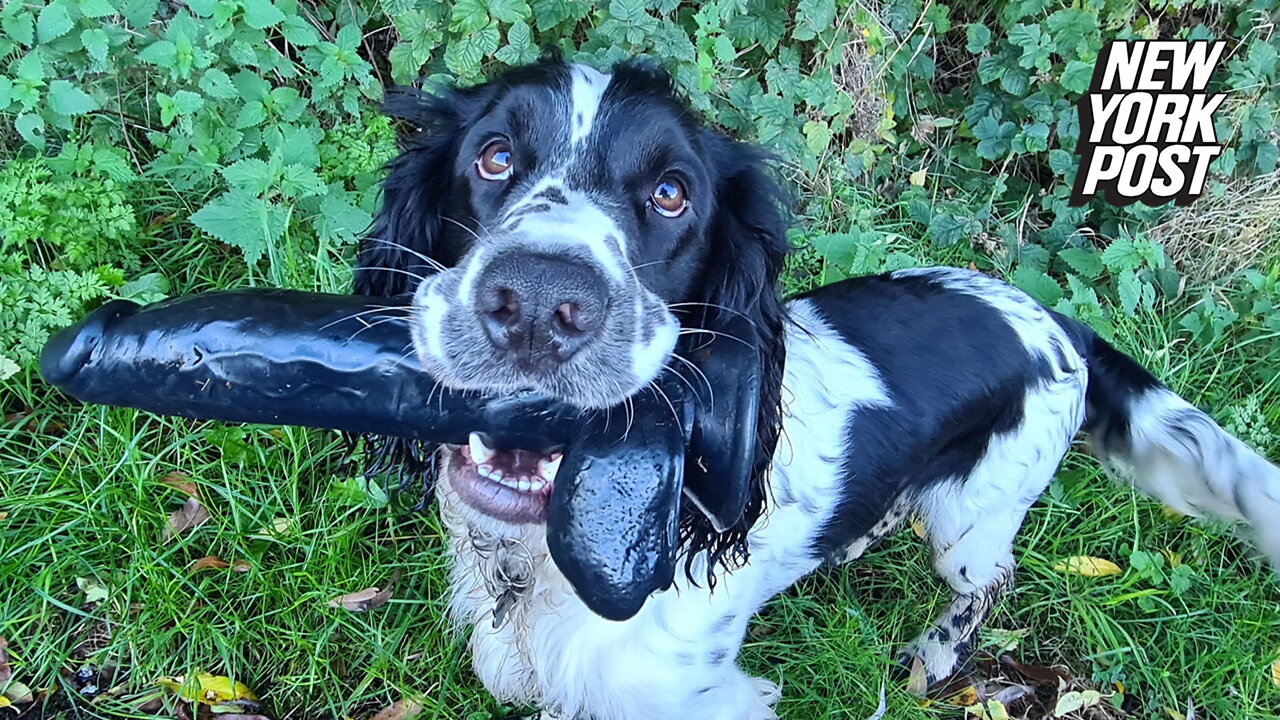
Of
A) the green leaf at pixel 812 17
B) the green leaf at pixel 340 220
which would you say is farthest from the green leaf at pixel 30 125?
the green leaf at pixel 812 17

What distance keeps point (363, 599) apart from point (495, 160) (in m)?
1.59

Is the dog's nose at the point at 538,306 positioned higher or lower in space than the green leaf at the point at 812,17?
lower

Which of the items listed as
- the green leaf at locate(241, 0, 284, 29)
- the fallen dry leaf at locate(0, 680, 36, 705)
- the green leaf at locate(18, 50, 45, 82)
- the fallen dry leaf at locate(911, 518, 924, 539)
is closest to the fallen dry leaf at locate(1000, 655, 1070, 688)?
the fallen dry leaf at locate(911, 518, 924, 539)

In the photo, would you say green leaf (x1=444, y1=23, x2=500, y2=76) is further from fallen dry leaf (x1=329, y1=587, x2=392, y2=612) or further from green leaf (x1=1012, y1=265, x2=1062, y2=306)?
green leaf (x1=1012, y1=265, x2=1062, y2=306)

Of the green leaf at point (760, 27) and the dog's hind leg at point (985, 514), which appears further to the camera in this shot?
the green leaf at point (760, 27)

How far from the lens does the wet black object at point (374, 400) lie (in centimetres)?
165

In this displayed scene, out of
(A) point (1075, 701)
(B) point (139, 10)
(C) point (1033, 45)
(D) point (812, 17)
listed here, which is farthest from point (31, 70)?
(A) point (1075, 701)

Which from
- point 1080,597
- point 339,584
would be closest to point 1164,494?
point 1080,597

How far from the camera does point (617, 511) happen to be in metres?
1.64

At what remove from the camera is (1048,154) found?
4.47 m

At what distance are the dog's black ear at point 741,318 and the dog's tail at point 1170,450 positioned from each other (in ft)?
3.67

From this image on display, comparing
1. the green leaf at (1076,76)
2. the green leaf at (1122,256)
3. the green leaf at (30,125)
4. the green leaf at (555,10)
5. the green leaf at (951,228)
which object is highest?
the green leaf at (555,10)

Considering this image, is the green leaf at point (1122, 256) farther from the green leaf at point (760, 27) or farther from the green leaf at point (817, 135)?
the green leaf at point (760, 27)

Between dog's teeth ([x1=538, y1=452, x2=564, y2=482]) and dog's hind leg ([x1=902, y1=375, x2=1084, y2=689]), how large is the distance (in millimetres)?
1363
